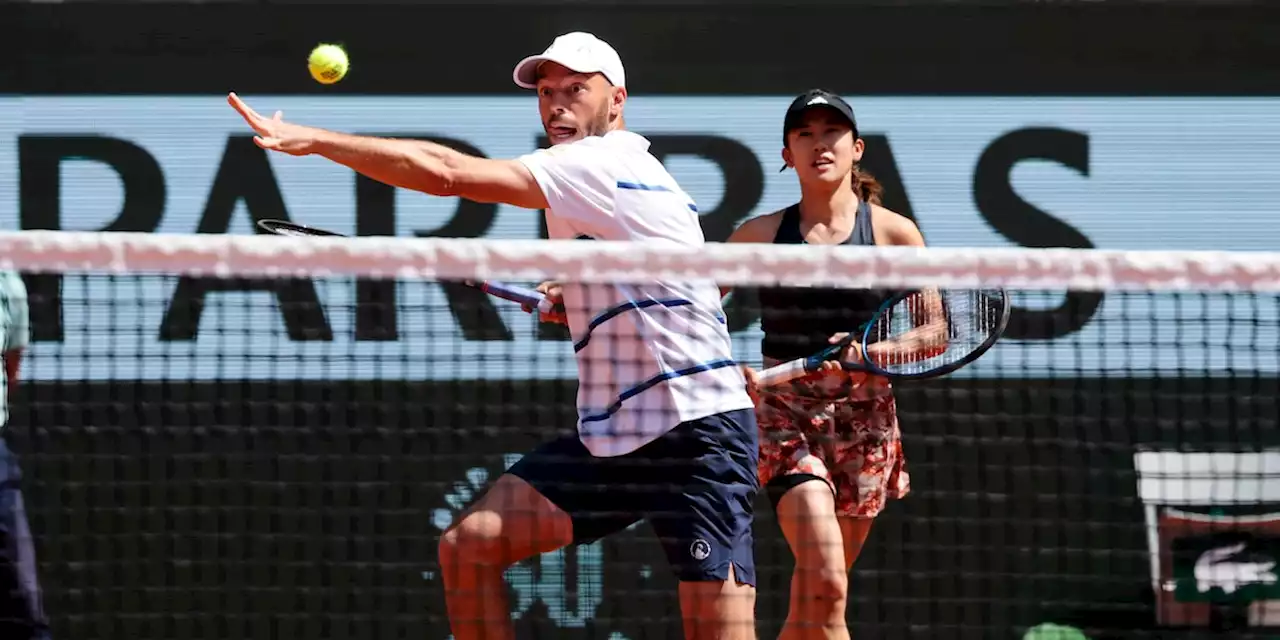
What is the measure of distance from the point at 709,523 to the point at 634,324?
417 millimetres

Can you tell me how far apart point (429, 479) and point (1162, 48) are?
277 centimetres

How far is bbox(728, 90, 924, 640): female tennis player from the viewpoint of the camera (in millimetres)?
3816

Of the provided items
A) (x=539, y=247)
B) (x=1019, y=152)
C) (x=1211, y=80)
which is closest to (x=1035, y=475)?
(x=1019, y=152)

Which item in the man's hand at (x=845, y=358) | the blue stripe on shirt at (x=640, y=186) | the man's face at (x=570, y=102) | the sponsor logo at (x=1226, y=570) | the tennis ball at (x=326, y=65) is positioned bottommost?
the sponsor logo at (x=1226, y=570)

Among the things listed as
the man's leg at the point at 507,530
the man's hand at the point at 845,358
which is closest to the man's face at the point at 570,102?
the man's leg at the point at 507,530

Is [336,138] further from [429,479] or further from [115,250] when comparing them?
[429,479]

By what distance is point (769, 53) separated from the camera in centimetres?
535

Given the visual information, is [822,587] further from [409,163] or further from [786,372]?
[409,163]

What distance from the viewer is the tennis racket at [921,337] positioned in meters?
3.93

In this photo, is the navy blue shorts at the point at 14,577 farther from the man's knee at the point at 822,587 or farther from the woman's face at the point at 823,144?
the woman's face at the point at 823,144

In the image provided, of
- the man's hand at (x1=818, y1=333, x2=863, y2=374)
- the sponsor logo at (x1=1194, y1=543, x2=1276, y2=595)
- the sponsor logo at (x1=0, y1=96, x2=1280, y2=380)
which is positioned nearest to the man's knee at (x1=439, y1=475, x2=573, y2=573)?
the man's hand at (x1=818, y1=333, x2=863, y2=374)

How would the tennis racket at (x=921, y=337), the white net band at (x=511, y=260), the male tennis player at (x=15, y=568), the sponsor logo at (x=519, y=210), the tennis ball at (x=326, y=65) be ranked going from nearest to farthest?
the white net band at (x=511, y=260) < the male tennis player at (x=15, y=568) < the tennis racket at (x=921, y=337) < the tennis ball at (x=326, y=65) < the sponsor logo at (x=519, y=210)

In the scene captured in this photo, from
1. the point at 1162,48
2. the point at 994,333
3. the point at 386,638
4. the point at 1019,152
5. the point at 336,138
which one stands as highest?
the point at 1162,48

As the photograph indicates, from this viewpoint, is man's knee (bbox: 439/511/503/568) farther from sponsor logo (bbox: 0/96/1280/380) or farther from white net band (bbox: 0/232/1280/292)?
sponsor logo (bbox: 0/96/1280/380)
